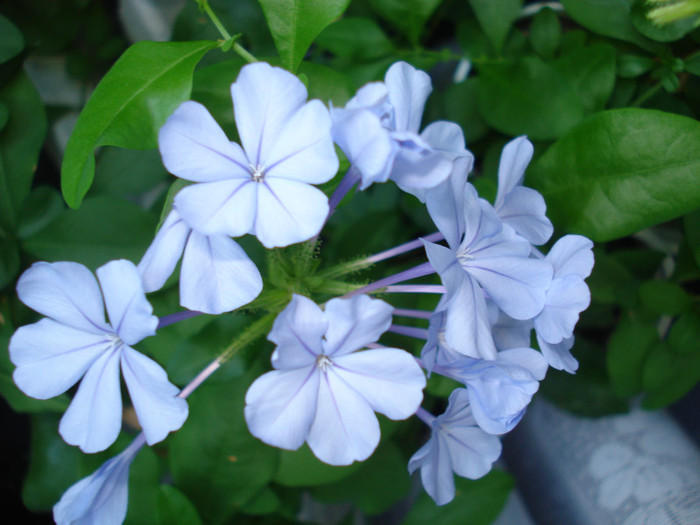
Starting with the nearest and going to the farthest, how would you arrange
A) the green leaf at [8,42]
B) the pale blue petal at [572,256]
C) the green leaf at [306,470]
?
the pale blue petal at [572,256], the green leaf at [8,42], the green leaf at [306,470]

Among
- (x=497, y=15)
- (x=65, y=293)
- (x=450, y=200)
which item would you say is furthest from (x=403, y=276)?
(x=497, y=15)

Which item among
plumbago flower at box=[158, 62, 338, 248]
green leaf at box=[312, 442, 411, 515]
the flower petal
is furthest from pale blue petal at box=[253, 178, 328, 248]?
green leaf at box=[312, 442, 411, 515]

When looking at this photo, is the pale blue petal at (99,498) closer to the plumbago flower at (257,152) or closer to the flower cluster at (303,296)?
the flower cluster at (303,296)

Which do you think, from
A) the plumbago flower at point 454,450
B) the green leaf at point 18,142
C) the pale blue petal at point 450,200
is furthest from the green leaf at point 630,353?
the green leaf at point 18,142

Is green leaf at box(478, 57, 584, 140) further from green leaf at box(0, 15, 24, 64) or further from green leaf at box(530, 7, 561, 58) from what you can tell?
green leaf at box(0, 15, 24, 64)

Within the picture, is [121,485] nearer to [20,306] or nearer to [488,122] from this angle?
[20,306]

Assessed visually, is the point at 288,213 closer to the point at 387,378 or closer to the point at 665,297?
the point at 387,378

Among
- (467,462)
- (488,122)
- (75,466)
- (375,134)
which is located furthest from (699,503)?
(75,466)
